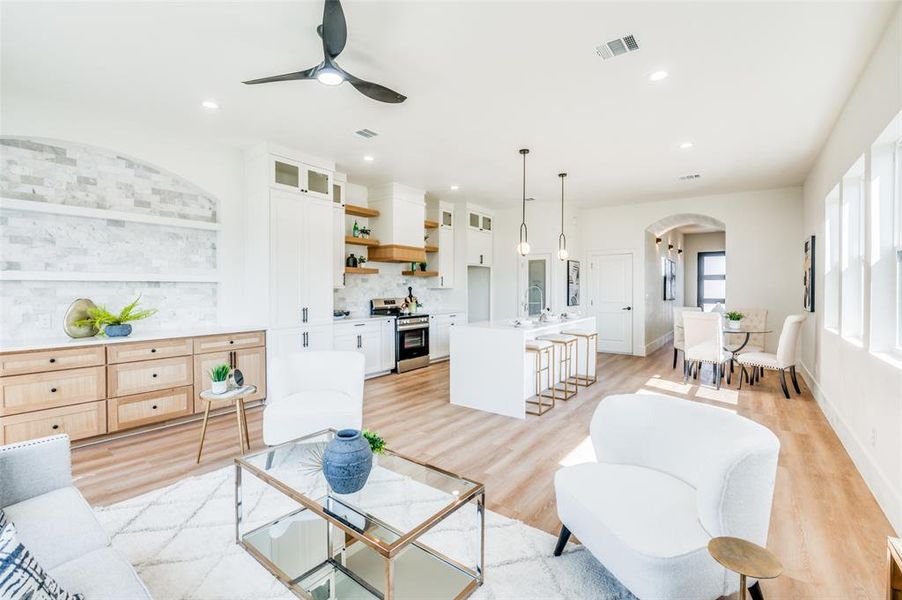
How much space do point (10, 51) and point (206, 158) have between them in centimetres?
172

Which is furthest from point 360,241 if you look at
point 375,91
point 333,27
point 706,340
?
point 706,340

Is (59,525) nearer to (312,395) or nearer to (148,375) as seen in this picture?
(312,395)

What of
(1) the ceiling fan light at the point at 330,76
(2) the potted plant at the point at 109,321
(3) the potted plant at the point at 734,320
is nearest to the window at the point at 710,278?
(3) the potted plant at the point at 734,320

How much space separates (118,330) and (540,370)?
405cm

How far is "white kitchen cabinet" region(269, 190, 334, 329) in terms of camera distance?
15.0ft

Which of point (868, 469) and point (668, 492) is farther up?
point (668, 492)

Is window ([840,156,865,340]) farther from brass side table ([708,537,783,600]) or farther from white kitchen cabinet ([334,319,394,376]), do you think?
white kitchen cabinet ([334,319,394,376])

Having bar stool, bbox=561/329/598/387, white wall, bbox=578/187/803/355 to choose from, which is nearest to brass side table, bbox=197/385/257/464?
bar stool, bbox=561/329/598/387

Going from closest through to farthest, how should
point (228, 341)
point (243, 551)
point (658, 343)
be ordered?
point (243, 551) → point (228, 341) → point (658, 343)

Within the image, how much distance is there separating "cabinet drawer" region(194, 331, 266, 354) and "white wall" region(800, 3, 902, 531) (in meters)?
5.07

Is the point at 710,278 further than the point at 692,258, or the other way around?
the point at 692,258

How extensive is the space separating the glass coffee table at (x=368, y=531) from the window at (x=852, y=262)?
382cm

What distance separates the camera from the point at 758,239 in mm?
6746

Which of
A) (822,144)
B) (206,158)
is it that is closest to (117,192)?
(206,158)
